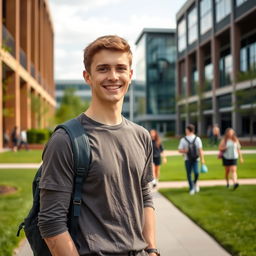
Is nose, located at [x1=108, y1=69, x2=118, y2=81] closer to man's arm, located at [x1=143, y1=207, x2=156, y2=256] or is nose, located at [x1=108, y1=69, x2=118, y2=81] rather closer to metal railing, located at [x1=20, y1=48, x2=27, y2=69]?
man's arm, located at [x1=143, y1=207, x2=156, y2=256]

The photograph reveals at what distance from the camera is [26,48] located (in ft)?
118

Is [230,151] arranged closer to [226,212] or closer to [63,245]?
[226,212]

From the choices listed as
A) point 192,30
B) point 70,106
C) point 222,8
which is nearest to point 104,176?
point 222,8

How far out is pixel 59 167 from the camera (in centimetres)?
190

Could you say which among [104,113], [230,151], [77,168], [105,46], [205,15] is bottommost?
[230,151]

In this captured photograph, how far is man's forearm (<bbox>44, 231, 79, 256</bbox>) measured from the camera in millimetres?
1864

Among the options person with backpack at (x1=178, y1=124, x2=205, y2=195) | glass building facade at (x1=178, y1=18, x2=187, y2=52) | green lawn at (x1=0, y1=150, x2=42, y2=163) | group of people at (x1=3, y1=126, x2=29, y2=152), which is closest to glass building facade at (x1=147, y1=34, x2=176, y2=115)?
glass building facade at (x1=178, y1=18, x2=187, y2=52)

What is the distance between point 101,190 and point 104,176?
72 mm

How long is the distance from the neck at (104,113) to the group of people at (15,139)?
26.0 m

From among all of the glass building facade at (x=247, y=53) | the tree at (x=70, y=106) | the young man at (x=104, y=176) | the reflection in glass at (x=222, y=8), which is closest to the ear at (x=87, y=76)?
the young man at (x=104, y=176)

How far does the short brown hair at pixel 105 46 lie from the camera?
6.69ft

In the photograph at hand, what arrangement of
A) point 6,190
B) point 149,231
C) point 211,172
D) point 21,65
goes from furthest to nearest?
point 21,65 → point 211,172 → point 6,190 → point 149,231

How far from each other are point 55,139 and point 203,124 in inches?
2086

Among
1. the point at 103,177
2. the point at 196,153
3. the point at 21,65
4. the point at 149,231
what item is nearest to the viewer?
the point at 103,177
